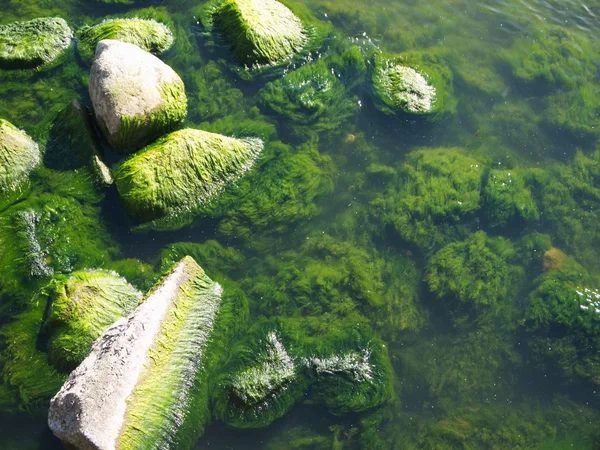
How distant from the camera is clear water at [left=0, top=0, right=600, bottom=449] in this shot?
181 inches

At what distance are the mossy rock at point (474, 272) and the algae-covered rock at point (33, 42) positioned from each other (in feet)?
15.1

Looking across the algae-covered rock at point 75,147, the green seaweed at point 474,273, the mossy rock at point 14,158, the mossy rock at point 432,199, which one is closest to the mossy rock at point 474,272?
the green seaweed at point 474,273

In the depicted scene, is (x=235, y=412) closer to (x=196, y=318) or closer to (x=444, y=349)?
(x=196, y=318)

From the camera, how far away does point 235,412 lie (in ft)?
13.9

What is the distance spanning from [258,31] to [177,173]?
6.64 feet

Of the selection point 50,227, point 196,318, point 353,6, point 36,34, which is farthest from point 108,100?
point 353,6

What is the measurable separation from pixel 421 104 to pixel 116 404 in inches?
171

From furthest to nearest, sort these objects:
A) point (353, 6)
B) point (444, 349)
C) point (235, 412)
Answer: point (353, 6)
point (444, 349)
point (235, 412)

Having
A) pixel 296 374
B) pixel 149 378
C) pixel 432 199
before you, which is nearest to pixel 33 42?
pixel 149 378

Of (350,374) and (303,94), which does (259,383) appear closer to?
(350,374)

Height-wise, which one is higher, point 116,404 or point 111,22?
point 111,22

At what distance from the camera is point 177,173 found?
481 cm

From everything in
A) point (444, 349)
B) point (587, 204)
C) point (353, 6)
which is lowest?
point (444, 349)

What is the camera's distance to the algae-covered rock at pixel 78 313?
4.07 m
